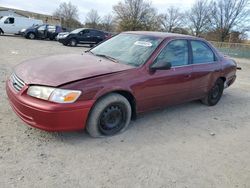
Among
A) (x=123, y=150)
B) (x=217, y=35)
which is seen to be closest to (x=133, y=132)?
(x=123, y=150)

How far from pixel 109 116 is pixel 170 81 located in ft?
4.20

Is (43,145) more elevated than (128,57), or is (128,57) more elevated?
(128,57)

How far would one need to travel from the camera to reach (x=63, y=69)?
357cm

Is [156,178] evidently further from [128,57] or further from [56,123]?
[128,57]

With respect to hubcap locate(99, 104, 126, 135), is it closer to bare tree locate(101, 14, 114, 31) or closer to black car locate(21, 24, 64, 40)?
black car locate(21, 24, 64, 40)

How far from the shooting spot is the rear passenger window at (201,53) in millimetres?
5010

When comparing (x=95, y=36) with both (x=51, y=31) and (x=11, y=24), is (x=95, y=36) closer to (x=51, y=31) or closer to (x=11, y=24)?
(x=51, y=31)

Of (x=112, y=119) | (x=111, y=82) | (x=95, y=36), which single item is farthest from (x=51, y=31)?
(x=111, y=82)

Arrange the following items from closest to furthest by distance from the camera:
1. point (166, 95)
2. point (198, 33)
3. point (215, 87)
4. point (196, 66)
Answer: point (166, 95), point (196, 66), point (215, 87), point (198, 33)

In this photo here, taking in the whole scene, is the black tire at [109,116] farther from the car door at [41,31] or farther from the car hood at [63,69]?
the car door at [41,31]

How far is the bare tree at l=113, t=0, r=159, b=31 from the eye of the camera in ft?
169

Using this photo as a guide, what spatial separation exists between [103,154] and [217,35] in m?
52.3

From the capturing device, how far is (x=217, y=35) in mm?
50625

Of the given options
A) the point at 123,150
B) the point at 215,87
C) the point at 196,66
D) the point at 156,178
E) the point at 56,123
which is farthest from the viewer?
the point at 215,87
